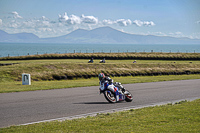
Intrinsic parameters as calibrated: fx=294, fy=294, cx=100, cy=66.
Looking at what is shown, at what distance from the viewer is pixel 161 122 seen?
31.9ft

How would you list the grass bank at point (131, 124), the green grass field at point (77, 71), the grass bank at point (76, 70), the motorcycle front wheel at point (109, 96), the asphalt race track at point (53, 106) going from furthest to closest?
1. the grass bank at point (76, 70)
2. the green grass field at point (77, 71)
3. the motorcycle front wheel at point (109, 96)
4. the asphalt race track at point (53, 106)
5. the grass bank at point (131, 124)

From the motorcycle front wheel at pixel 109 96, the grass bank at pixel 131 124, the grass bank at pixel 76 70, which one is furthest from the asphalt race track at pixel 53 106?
the grass bank at pixel 76 70

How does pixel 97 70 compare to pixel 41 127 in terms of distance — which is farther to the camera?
pixel 97 70

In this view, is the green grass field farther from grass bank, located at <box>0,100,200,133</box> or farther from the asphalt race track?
grass bank, located at <box>0,100,200,133</box>

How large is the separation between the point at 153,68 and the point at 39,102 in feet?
103

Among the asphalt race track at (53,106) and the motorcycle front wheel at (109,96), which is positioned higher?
the motorcycle front wheel at (109,96)

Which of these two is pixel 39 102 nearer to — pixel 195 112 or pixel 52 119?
pixel 52 119

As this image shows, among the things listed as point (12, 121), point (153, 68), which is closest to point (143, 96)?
point (12, 121)

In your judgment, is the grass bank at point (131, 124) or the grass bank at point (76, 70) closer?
the grass bank at point (131, 124)

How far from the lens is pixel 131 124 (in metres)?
9.50

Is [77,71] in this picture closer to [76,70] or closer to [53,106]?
[76,70]

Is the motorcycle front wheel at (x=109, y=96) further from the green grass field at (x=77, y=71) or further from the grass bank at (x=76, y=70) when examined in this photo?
the grass bank at (x=76, y=70)

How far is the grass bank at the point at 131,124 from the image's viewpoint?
8.75 meters

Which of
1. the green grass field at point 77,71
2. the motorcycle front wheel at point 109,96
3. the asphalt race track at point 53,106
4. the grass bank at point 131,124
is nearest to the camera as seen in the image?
the grass bank at point 131,124
